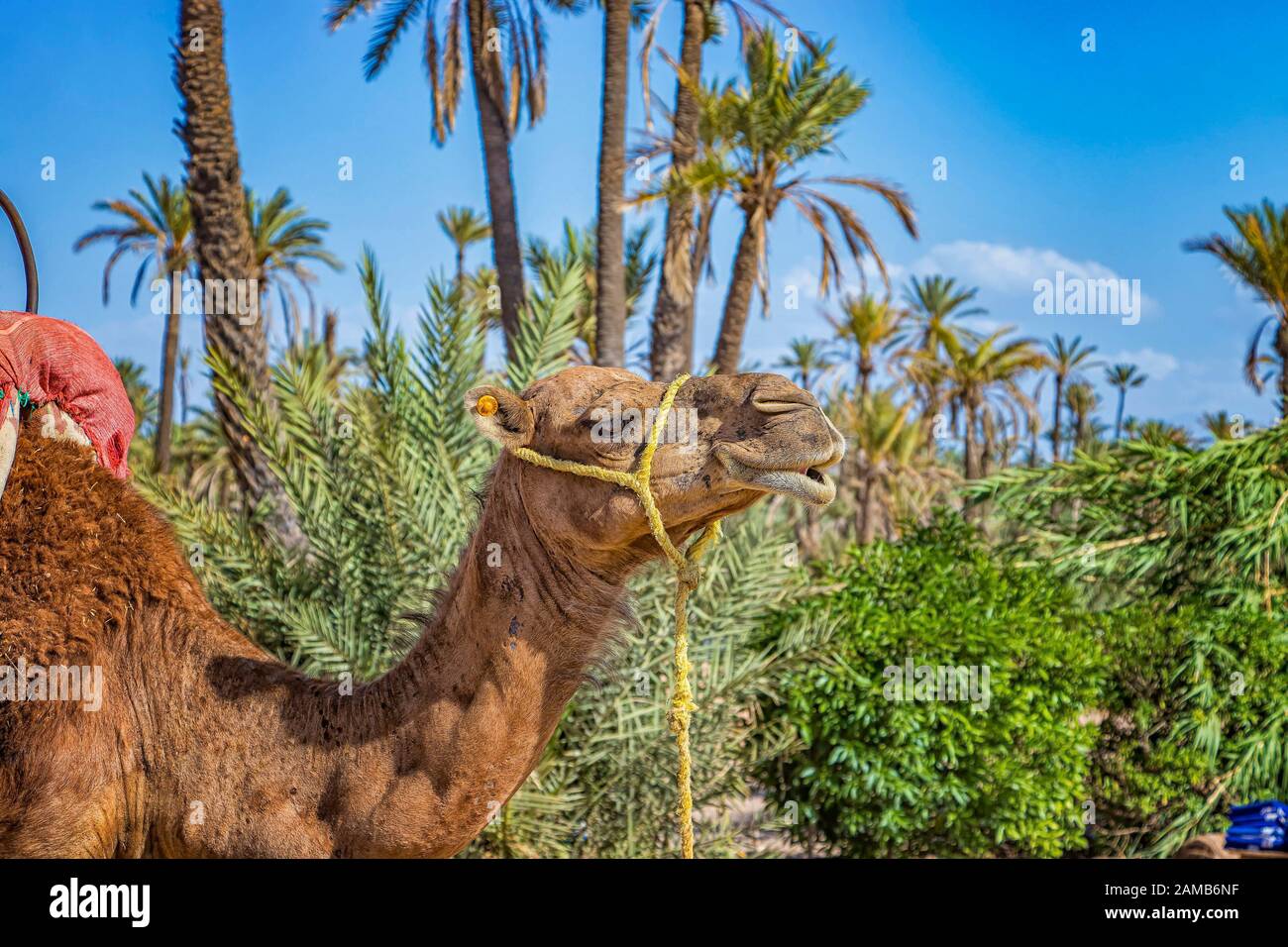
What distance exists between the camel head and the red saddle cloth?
1572 mm

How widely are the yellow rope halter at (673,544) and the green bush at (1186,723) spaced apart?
6.66 m

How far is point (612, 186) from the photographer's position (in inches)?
510

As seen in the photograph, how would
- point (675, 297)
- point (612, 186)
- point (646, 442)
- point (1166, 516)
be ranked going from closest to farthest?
point (646, 442), point (1166, 516), point (612, 186), point (675, 297)

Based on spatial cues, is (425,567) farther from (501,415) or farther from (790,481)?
(790,481)

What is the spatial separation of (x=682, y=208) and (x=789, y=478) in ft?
38.7

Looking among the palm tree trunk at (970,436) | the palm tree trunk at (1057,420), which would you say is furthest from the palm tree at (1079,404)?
the palm tree trunk at (970,436)

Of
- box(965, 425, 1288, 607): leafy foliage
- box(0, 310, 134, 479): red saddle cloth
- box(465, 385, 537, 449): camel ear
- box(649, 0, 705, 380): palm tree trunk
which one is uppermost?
box(649, 0, 705, 380): palm tree trunk

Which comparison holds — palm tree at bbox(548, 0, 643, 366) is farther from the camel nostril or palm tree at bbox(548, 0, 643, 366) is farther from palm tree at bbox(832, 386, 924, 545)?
palm tree at bbox(832, 386, 924, 545)

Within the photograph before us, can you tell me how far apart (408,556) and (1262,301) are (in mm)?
12890

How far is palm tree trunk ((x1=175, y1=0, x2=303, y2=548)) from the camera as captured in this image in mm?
9250

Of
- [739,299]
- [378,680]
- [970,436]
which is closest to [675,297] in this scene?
[739,299]

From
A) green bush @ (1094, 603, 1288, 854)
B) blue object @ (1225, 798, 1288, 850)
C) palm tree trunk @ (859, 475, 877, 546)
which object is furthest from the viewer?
palm tree trunk @ (859, 475, 877, 546)

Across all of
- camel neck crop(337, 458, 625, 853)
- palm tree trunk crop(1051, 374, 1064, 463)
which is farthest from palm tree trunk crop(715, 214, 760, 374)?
palm tree trunk crop(1051, 374, 1064, 463)

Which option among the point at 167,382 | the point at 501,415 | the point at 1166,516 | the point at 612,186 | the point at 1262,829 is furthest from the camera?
the point at 167,382
